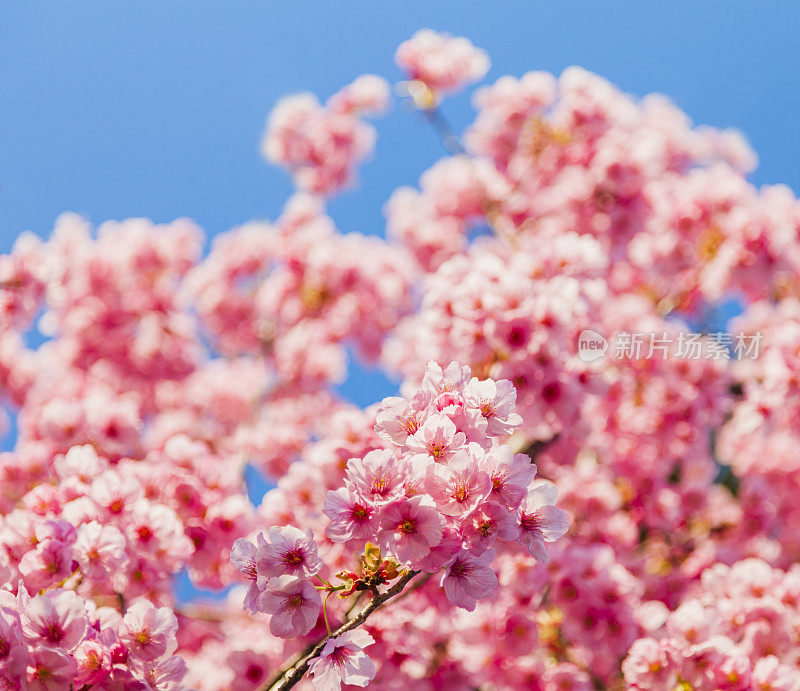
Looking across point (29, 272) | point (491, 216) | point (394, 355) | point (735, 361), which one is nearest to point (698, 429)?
point (735, 361)

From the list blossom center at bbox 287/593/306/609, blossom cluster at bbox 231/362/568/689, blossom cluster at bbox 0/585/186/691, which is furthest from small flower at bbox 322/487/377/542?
blossom cluster at bbox 0/585/186/691

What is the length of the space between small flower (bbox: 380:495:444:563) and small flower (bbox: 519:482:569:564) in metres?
0.33

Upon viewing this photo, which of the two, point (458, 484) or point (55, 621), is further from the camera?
point (55, 621)

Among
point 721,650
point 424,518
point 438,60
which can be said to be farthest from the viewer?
point 438,60

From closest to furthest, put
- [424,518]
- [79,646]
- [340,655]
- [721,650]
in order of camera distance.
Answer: [424,518] < [340,655] < [79,646] < [721,650]

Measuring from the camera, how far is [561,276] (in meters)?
4.08

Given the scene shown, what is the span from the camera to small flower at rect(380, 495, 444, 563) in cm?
198

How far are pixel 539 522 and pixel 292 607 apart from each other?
840mm

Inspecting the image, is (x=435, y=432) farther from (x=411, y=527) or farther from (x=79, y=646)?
(x=79, y=646)

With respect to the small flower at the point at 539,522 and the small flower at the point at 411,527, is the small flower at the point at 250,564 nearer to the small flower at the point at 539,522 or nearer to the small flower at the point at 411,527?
the small flower at the point at 411,527

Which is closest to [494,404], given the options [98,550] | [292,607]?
[292,607]

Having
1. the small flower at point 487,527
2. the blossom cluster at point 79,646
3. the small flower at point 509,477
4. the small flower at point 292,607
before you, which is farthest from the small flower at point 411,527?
the blossom cluster at point 79,646

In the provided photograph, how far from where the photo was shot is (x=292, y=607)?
6.98 feet

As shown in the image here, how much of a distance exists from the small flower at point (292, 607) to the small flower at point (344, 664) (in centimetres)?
10
